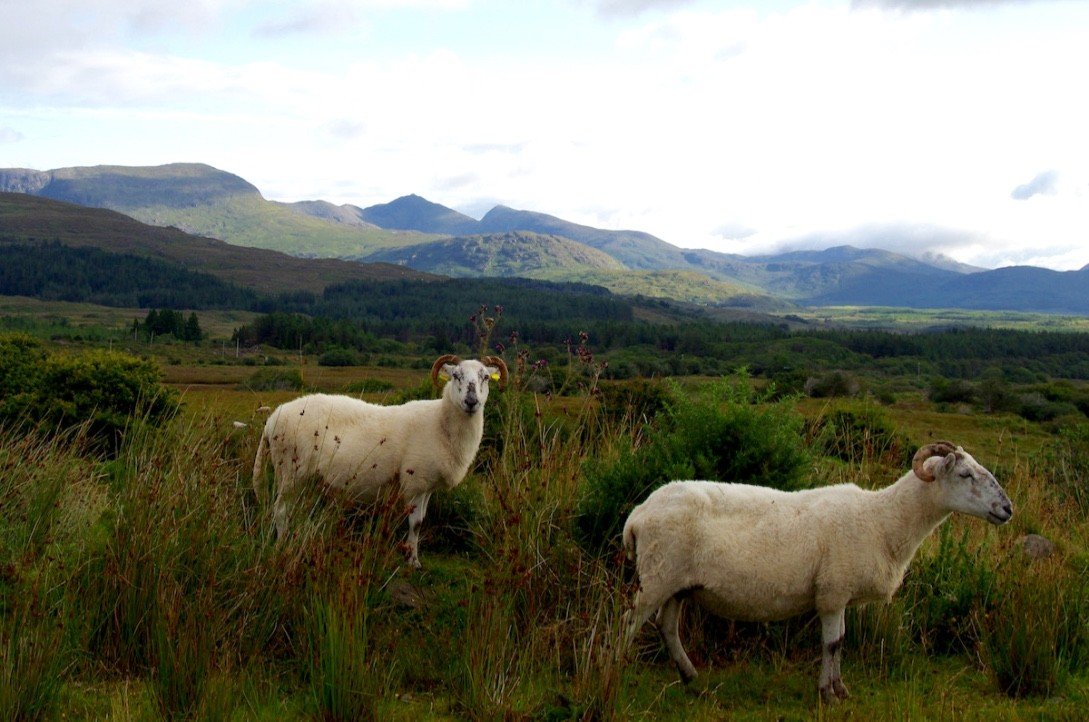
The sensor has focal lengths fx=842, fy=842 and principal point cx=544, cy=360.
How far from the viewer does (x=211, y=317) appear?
194875 mm

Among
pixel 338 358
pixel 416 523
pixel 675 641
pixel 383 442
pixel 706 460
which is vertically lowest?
pixel 338 358

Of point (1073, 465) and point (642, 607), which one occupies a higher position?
point (642, 607)

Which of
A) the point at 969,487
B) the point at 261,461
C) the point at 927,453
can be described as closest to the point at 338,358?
the point at 261,461

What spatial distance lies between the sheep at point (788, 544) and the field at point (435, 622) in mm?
414

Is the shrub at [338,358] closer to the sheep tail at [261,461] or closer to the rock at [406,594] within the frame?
the sheep tail at [261,461]

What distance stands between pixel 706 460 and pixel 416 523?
11.2ft

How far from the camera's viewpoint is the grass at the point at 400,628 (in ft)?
19.6

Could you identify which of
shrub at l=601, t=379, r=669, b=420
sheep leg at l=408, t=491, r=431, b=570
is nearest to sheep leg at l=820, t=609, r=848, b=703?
sheep leg at l=408, t=491, r=431, b=570

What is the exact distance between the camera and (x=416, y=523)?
32.0 feet

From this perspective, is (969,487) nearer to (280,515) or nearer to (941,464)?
(941,464)

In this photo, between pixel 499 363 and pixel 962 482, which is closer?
pixel 962 482

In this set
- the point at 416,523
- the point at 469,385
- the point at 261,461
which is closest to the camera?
the point at 416,523

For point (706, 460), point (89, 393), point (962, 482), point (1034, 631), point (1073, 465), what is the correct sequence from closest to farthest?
point (962, 482) < point (1034, 631) < point (706, 460) < point (89, 393) < point (1073, 465)

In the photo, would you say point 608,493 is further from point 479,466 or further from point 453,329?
point 453,329
